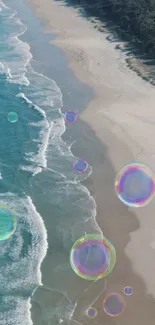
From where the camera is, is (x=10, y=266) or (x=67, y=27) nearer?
(x=10, y=266)

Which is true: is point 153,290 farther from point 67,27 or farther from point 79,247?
point 67,27

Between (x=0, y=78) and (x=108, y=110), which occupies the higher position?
(x=108, y=110)

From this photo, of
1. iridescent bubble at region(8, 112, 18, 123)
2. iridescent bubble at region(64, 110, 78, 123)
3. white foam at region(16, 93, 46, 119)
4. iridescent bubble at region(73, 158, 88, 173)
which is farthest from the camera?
white foam at region(16, 93, 46, 119)

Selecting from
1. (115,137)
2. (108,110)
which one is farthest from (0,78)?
(115,137)

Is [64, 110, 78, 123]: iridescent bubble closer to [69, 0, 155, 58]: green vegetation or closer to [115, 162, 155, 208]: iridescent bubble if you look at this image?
[115, 162, 155, 208]: iridescent bubble

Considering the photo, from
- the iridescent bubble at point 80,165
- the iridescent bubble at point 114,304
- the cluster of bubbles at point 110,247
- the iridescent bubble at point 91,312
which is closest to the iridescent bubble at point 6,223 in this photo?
the cluster of bubbles at point 110,247

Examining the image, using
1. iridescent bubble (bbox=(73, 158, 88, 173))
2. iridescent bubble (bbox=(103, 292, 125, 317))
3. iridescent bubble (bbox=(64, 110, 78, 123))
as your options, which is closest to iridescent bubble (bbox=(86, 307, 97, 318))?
iridescent bubble (bbox=(103, 292, 125, 317))

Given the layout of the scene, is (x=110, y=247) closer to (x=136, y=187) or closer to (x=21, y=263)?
(x=136, y=187)
